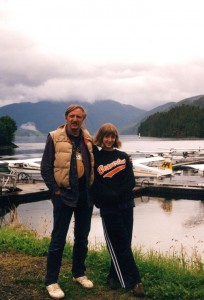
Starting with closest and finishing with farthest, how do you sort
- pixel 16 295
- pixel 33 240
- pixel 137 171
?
pixel 16 295 < pixel 33 240 < pixel 137 171

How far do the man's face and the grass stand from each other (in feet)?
5.57

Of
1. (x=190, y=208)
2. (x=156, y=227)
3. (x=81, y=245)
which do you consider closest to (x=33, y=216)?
(x=156, y=227)

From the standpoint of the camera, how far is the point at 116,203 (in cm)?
416

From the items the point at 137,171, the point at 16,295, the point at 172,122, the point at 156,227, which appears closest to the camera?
the point at 16,295

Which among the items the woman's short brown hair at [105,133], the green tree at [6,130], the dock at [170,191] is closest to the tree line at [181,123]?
the green tree at [6,130]

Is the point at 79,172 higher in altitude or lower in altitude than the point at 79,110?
lower

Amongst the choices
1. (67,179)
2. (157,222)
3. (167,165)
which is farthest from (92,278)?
(167,165)

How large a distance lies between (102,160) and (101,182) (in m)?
0.24

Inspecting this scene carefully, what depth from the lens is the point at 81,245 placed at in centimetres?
431

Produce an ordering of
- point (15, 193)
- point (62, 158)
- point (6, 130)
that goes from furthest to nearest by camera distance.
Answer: point (6, 130) < point (15, 193) < point (62, 158)

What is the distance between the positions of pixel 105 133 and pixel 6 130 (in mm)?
111282

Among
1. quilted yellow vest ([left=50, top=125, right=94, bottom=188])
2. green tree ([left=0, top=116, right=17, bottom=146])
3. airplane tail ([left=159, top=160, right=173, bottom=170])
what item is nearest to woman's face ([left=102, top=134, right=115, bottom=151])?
quilted yellow vest ([left=50, top=125, right=94, bottom=188])

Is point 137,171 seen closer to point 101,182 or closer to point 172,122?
point 101,182

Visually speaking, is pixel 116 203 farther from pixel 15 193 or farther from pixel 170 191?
pixel 170 191
